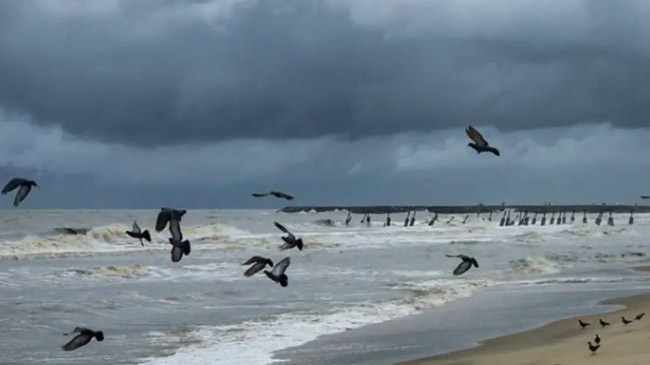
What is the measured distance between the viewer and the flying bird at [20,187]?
9.39 meters

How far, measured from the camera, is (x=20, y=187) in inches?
375

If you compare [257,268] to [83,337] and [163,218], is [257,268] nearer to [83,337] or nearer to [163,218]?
[163,218]

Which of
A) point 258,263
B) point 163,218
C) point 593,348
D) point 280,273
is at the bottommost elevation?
point 593,348

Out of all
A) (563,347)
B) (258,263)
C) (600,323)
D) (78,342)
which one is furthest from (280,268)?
(600,323)

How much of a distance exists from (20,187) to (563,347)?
285 inches

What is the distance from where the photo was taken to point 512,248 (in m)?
42.7

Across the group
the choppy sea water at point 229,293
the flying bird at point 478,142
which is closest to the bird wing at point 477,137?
Result: the flying bird at point 478,142

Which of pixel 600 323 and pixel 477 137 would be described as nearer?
pixel 477 137

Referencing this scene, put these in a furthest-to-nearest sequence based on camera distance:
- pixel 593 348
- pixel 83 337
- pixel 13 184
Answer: pixel 83 337 < pixel 593 348 < pixel 13 184

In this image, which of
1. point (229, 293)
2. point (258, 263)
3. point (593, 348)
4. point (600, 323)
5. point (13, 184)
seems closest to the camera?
point (13, 184)

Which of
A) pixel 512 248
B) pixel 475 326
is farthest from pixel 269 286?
pixel 512 248

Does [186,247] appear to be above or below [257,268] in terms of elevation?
above

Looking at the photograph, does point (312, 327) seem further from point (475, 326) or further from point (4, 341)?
point (4, 341)

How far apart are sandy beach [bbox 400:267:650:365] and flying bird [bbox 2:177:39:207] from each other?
5.44m
